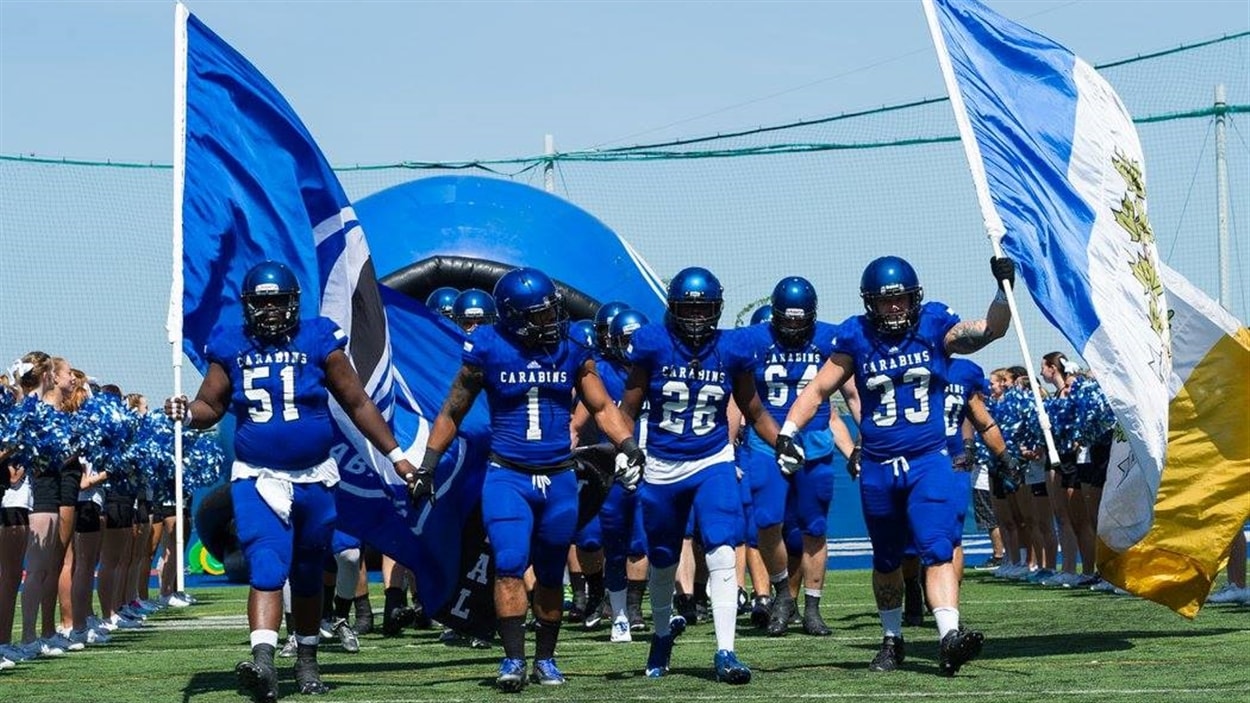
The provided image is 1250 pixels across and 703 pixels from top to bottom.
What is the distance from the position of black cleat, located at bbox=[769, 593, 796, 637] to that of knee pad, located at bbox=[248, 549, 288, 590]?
4.27m

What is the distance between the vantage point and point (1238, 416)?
40.5 ft

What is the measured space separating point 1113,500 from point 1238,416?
1.15 meters

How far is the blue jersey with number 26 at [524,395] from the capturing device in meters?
9.79

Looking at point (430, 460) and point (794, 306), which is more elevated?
point (794, 306)

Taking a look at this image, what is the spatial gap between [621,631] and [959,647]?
3595 millimetres

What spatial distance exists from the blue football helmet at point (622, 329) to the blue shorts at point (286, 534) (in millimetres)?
3954

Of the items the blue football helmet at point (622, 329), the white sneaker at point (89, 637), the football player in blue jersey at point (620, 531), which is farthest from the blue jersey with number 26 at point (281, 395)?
the white sneaker at point (89, 637)

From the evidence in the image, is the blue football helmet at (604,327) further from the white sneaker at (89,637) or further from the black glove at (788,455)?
the white sneaker at (89,637)

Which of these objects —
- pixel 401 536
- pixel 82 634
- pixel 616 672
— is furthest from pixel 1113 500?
pixel 82 634

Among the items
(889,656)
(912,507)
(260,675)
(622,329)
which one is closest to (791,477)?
(622,329)

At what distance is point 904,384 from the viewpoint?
991 cm

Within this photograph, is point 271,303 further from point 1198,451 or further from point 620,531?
point 1198,451

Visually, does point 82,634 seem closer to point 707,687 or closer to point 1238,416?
point 707,687

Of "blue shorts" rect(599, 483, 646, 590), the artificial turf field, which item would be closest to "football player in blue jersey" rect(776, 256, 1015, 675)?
the artificial turf field
